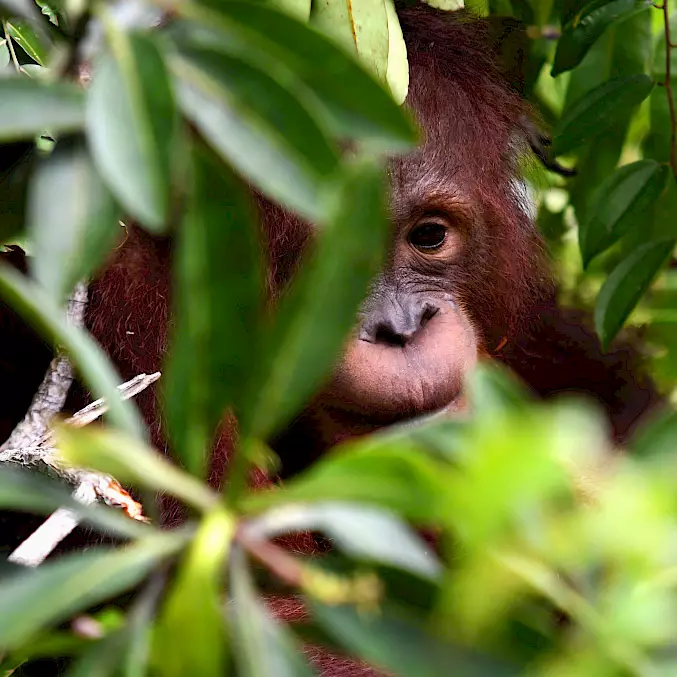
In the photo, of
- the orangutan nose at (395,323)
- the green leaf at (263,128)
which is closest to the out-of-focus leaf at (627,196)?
the orangutan nose at (395,323)

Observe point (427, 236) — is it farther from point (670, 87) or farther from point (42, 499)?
point (42, 499)

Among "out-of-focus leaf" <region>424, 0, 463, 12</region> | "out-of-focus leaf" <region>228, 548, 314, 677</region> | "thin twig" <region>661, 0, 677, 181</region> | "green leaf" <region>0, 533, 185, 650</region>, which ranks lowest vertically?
"thin twig" <region>661, 0, 677, 181</region>

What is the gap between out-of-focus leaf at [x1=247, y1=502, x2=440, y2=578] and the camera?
0.50 m

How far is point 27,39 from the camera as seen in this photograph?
1.32 metres

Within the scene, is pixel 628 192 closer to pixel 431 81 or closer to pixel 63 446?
pixel 431 81

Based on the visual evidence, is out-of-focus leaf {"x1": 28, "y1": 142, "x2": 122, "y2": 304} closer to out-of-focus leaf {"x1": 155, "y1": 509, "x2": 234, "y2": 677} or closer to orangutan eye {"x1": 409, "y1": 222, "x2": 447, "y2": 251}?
out-of-focus leaf {"x1": 155, "y1": 509, "x2": 234, "y2": 677}

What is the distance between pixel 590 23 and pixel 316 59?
1282 mm

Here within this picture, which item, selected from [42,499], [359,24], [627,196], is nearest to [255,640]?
[42,499]

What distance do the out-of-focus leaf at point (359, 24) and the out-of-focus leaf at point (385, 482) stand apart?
3.12 ft

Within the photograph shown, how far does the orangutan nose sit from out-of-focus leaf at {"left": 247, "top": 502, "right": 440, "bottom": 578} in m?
1.28

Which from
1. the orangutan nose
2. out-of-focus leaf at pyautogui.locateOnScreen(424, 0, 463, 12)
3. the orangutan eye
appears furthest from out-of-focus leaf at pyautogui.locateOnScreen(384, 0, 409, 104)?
the orangutan eye

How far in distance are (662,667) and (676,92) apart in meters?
1.58

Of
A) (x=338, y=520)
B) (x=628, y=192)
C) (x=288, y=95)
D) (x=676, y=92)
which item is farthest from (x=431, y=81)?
(x=338, y=520)

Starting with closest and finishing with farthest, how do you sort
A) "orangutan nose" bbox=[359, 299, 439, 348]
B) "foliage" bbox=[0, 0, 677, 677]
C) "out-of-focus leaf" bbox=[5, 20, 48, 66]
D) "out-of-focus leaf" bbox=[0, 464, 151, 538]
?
"foliage" bbox=[0, 0, 677, 677] → "out-of-focus leaf" bbox=[0, 464, 151, 538] → "out-of-focus leaf" bbox=[5, 20, 48, 66] → "orangutan nose" bbox=[359, 299, 439, 348]
